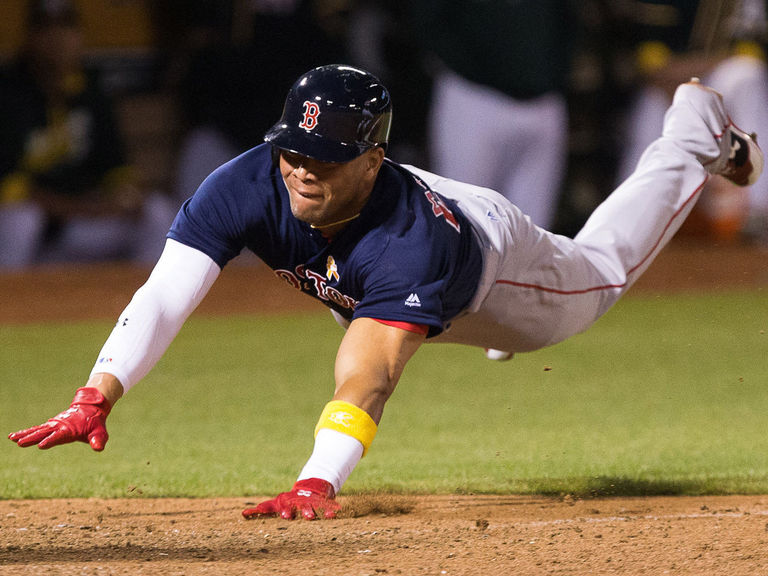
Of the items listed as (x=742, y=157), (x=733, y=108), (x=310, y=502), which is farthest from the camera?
(x=733, y=108)

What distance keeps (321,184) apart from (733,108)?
858cm

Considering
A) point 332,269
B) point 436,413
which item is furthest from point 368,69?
point 332,269

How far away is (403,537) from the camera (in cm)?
387

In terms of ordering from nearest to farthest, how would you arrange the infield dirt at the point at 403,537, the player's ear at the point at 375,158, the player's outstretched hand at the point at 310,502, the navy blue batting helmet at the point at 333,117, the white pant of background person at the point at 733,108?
1. the infield dirt at the point at 403,537
2. the player's outstretched hand at the point at 310,502
3. the navy blue batting helmet at the point at 333,117
4. the player's ear at the point at 375,158
5. the white pant of background person at the point at 733,108

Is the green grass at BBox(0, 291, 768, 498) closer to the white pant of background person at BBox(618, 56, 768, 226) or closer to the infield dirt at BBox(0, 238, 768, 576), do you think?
the infield dirt at BBox(0, 238, 768, 576)

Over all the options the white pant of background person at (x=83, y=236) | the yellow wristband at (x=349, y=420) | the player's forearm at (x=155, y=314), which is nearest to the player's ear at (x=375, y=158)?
the player's forearm at (x=155, y=314)

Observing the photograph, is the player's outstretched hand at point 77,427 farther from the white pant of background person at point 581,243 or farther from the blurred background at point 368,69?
Result: the blurred background at point 368,69

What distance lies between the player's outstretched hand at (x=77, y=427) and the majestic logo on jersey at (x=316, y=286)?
2.57 ft

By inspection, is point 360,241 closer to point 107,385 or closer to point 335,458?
point 335,458

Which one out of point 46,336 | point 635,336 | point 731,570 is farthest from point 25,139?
point 731,570

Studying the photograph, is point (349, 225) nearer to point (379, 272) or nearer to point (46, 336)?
point (379, 272)

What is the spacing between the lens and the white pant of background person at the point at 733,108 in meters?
11.7

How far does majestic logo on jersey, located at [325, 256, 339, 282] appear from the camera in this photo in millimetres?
4078

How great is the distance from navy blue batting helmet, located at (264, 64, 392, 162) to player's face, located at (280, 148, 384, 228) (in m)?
0.05
